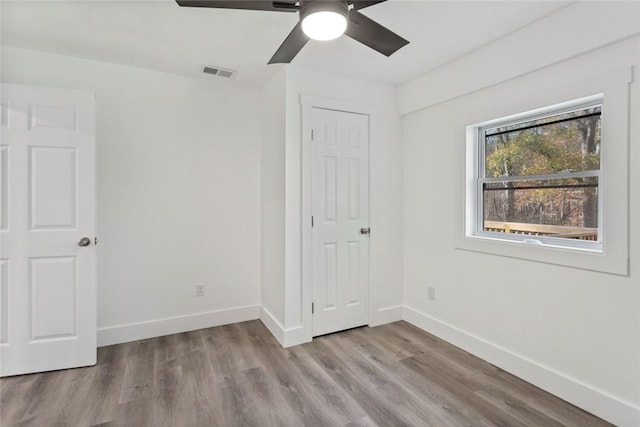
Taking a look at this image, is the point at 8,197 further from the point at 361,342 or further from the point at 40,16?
the point at 361,342

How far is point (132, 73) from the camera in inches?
114

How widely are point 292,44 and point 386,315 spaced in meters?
2.69

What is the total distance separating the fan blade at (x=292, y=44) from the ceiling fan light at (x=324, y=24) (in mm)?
69

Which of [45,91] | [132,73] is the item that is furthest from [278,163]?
[45,91]

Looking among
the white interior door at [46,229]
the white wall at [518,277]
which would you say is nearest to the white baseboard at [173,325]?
the white interior door at [46,229]

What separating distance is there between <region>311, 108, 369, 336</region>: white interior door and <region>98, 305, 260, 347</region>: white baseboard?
885 mm

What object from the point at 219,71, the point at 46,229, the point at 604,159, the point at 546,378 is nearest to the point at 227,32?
the point at 219,71

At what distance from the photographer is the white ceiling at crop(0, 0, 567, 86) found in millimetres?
2023

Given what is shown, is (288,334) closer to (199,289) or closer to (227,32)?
(199,289)

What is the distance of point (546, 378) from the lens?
7.16 feet

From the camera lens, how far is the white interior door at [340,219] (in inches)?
119

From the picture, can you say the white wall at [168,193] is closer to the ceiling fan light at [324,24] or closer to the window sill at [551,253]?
the ceiling fan light at [324,24]

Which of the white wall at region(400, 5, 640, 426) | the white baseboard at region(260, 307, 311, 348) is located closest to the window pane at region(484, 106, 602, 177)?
the white wall at region(400, 5, 640, 426)

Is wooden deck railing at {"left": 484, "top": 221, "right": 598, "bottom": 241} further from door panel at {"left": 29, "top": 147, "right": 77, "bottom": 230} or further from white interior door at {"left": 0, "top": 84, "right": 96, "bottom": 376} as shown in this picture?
door panel at {"left": 29, "top": 147, "right": 77, "bottom": 230}
